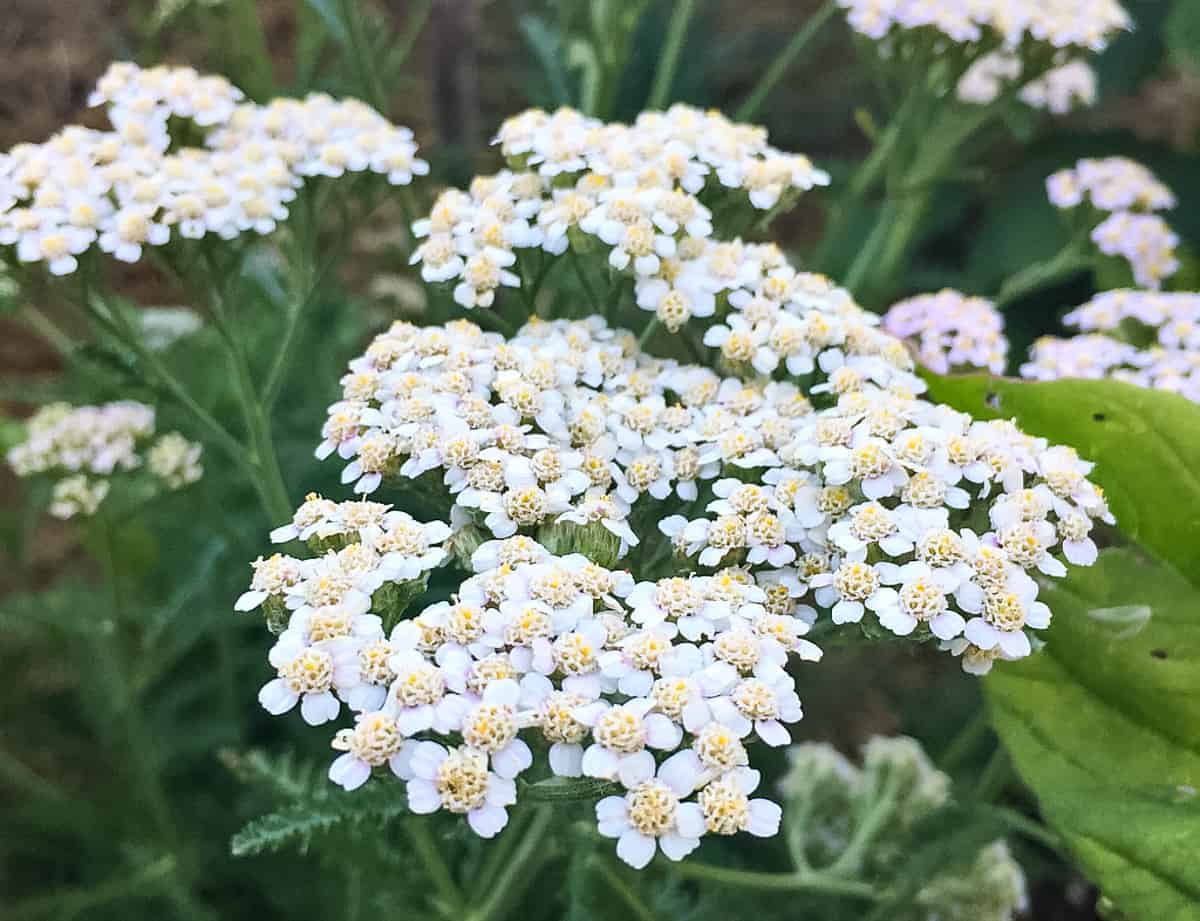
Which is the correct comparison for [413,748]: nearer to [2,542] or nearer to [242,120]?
[242,120]

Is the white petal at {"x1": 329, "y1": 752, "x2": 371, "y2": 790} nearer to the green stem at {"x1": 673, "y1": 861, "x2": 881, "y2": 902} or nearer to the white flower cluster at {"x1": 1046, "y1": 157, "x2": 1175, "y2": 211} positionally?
the green stem at {"x1": 673, "y1": 861, "x2": 881, "y2": 902}

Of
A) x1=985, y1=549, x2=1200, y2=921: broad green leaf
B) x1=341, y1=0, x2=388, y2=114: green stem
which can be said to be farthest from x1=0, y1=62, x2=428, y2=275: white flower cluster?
x1=985, y1=549, x2=1200, y2=921: broad green leaf

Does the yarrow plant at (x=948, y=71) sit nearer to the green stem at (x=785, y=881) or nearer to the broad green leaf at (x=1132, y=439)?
the broad green leaf at (x=1132, y=439)

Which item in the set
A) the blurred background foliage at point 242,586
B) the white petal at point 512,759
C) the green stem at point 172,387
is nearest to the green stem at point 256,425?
the green stem at point 172,387

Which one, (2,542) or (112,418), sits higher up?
(112,418)

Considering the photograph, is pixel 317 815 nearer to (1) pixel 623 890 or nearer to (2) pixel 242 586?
(1) pixel 623 890

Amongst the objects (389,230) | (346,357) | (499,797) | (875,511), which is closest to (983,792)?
(875,511)

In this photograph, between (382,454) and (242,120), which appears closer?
(382,454)
